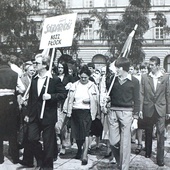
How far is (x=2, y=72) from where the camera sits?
714 cm

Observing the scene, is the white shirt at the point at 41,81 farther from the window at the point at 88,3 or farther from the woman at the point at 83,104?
the window at the point at 88,3

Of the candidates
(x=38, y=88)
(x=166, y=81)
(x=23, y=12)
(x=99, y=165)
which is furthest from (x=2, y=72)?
(x=23, y=12)

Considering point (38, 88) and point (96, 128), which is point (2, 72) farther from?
point (96, 128)

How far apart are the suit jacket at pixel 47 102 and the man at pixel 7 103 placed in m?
0.40

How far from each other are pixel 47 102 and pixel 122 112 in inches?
47.3

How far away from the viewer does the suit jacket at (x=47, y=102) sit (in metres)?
6.76

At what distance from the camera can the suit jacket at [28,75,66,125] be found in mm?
6762

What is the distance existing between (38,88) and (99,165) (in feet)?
6.38

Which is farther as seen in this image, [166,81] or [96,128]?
[96,128]

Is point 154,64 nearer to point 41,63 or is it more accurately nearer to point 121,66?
point 121,66

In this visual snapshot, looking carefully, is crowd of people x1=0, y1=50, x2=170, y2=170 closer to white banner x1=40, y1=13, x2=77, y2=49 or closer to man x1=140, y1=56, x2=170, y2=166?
man x1=140, y1=56, x2=170, y2=166

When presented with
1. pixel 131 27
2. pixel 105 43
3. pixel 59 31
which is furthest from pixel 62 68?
pixel 105 43

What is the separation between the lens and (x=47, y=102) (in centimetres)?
682

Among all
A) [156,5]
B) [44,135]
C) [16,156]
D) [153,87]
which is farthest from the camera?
[156,5]
